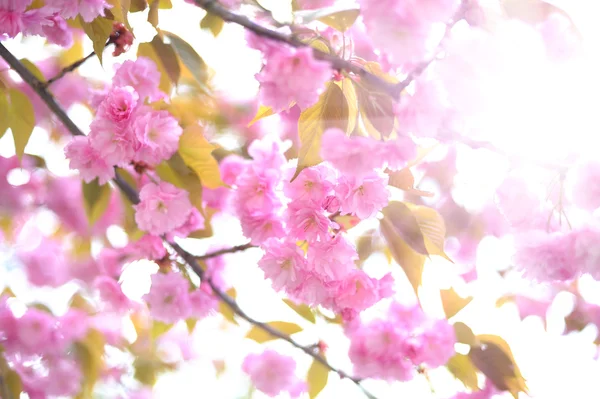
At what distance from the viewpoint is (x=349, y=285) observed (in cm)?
96

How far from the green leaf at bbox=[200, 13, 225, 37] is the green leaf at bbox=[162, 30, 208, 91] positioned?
0.06 metres

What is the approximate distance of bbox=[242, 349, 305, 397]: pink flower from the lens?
152cm

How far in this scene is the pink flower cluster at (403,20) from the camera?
577 mm

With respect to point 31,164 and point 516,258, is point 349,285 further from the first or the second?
point 31,164

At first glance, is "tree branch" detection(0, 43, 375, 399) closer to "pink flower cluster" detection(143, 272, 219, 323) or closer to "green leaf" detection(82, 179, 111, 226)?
"pink flower cluster" detection(143, 272, 219, 323)

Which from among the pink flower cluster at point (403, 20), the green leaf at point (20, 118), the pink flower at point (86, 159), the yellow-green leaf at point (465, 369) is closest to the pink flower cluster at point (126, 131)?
the pink flower at point (86, 159)

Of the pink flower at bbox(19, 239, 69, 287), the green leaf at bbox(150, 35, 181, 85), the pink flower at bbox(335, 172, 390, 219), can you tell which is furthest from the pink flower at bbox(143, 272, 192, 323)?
the pink flower at bbox(19, 239, 69, 287)

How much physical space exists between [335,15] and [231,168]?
0.58 metres

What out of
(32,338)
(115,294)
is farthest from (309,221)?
(32,338)

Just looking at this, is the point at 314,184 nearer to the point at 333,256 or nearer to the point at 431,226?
the point at 333,256

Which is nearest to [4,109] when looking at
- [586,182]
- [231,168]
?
[231,168]

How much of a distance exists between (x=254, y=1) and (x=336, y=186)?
0.34 meters

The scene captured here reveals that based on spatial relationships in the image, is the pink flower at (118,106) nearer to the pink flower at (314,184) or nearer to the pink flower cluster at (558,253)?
the pink flower at (314,184)

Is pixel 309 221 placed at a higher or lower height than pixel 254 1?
lower
